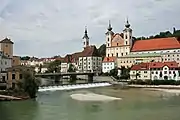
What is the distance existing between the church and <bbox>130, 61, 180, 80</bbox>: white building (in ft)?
40.6

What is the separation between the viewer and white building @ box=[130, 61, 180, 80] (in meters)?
57.2

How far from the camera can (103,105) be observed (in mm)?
29484

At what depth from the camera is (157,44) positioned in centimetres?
8038

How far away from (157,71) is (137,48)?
24130 mm

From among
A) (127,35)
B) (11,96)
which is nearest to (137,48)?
(127,35)

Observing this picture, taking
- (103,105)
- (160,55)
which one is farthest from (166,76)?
(103,105)

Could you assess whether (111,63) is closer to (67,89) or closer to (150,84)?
(150,84)

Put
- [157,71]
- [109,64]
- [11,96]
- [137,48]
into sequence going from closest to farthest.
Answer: [11,96]
[157,71]
[109,64]
[137,48]

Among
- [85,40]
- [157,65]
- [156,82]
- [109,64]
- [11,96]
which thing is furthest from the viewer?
[85,40]

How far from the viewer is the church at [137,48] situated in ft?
245

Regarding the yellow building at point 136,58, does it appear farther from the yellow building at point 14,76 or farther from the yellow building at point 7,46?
the yellow building at point 14,76

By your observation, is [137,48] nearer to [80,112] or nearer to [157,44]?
[157,44]

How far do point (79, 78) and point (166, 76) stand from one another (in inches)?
1043

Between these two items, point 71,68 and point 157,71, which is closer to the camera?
point 157,71
